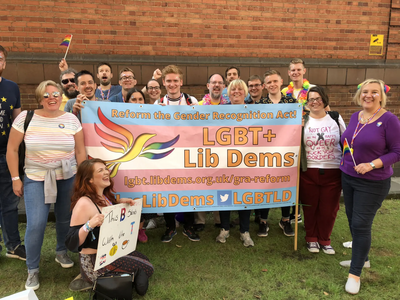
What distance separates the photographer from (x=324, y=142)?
3.34 meters

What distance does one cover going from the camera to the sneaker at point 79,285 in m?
2.85

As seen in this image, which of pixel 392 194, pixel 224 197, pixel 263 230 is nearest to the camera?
pixel 224 197

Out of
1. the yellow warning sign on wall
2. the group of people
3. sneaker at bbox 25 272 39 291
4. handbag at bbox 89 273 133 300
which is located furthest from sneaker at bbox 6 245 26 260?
the yellow warning sign on wall

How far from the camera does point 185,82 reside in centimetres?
636

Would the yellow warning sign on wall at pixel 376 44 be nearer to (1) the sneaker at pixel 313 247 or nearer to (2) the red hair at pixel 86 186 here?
(1) the sneaker at pixel 313 247

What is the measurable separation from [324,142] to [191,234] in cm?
200

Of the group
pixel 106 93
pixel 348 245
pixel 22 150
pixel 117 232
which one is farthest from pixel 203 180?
pixel 106 93

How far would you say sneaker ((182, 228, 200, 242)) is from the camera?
12.8 ft

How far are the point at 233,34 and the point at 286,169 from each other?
156 inches

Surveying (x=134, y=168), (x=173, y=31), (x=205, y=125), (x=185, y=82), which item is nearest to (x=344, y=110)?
(x=185, y=82)

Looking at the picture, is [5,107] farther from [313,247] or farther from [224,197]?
[313,247]

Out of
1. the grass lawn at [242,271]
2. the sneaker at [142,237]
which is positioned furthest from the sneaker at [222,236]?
the sneaker at [142,237]

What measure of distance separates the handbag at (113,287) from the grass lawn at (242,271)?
24 centimetres

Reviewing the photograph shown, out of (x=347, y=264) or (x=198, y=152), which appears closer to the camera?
(x=347, y=264)
